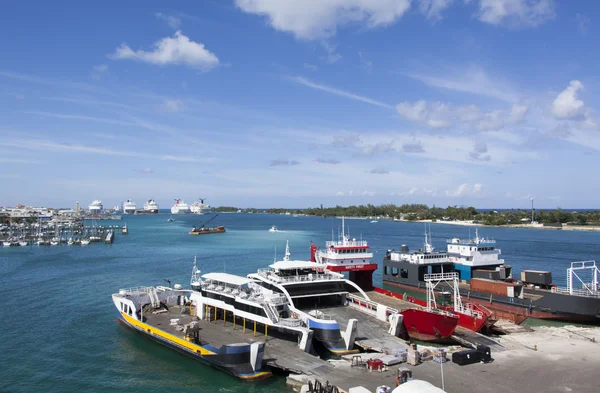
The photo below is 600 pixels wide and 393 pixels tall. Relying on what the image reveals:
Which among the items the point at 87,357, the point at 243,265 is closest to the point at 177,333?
the point at 87,357

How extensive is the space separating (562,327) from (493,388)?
20.7 meters

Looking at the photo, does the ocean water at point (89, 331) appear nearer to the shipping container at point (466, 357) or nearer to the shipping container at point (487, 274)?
the shipping container at point (466, 357)

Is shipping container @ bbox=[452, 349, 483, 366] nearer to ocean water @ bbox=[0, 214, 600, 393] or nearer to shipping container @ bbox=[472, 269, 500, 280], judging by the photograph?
ocean water @ bbox=[0, 214, 600, 393]

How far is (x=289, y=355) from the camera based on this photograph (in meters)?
25.4

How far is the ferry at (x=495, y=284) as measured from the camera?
3797 centimetres

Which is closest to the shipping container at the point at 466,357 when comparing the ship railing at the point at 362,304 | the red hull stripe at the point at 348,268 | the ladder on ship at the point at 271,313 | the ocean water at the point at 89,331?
the ship railing at the point at 362,304

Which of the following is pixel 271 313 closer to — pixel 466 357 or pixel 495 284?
pixel 466 357

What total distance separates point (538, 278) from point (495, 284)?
17.3 feet

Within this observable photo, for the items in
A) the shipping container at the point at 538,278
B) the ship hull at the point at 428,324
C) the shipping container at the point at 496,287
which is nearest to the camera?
the ship hull at the point at 428,324

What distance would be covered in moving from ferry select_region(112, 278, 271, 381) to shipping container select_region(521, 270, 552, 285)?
34460 mm

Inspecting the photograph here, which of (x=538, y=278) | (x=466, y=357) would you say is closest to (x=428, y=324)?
(x=466, y=357)

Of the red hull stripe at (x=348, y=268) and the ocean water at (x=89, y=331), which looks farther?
the red hull stripe at (x=348, y=268)

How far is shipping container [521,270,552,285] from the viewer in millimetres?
45250

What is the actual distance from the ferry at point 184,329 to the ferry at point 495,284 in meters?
17.1
